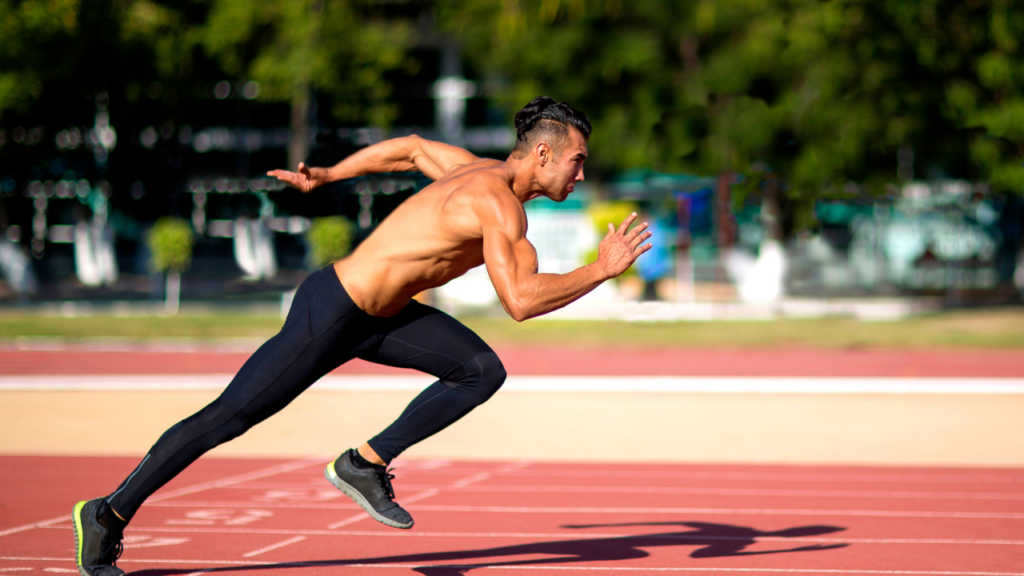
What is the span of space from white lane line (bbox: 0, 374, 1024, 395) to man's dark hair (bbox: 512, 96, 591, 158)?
27.8 ft

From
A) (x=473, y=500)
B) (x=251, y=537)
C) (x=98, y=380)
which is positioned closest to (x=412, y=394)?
(x=98, y=380)

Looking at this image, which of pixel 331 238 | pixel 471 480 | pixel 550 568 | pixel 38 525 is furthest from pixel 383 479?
pixel 331 238

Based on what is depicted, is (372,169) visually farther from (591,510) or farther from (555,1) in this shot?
(555,1)

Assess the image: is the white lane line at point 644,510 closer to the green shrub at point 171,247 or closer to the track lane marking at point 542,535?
the track lane marking at point 542,535

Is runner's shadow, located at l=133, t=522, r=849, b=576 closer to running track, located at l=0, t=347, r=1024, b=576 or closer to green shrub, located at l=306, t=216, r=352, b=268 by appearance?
running track, located at l=0, t=347, r=1024, b=576

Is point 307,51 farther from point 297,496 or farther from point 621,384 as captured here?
point 297,496

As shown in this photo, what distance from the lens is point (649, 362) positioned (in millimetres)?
16766

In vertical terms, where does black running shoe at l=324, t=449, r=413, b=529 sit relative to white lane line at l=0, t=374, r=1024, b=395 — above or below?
below

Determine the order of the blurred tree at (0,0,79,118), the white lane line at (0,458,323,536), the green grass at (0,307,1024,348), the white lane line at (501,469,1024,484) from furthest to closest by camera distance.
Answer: the blurred tree at (0,0,79,118)
the green grass at (0,307,1024,348)
the white lane line at (501,469,1024,484)
the white lane line at (0,458,323,536)

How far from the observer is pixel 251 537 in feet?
20.0

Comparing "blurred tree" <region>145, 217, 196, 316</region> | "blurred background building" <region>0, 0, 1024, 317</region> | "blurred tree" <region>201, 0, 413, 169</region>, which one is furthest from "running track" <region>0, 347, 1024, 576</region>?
"blurred tree" <region>201, 0, 413, 169</region>

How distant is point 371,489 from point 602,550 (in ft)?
4.61

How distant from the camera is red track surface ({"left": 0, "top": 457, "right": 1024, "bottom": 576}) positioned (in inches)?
218

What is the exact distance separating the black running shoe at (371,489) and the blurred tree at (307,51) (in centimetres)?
3068
